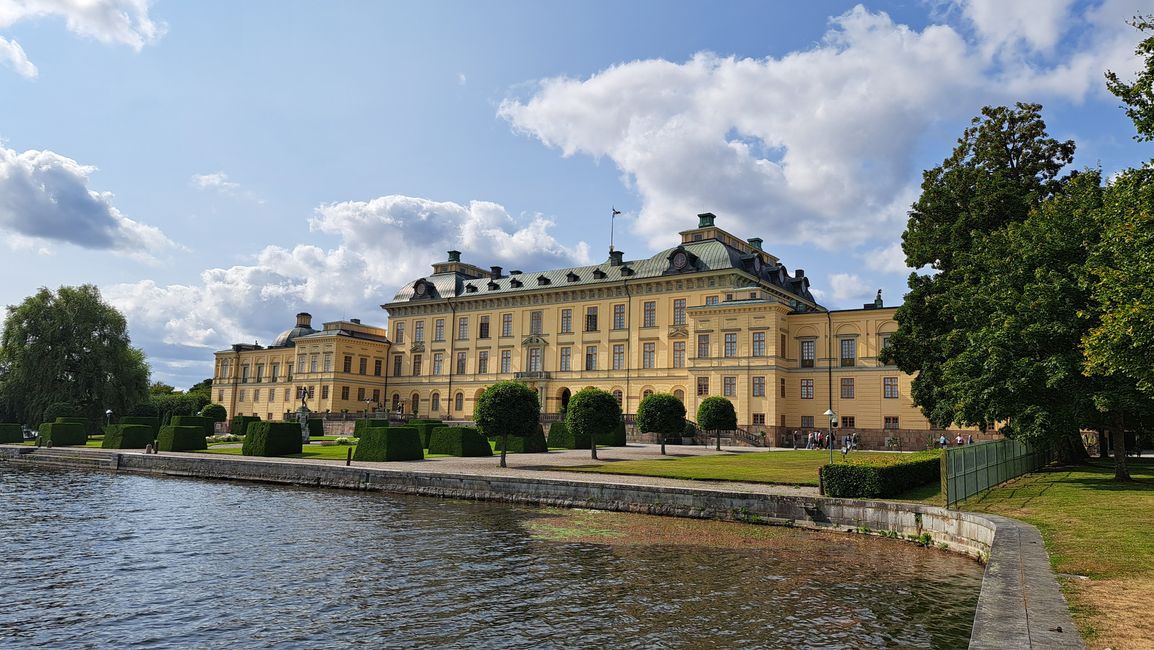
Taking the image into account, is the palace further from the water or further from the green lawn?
the water

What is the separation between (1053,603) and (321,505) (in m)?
18.8

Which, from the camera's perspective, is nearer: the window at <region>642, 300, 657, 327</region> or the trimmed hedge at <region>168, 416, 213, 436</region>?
the trimmed hedge at <region>168, 416, 213, 436</region>

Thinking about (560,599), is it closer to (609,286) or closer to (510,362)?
(609,286)

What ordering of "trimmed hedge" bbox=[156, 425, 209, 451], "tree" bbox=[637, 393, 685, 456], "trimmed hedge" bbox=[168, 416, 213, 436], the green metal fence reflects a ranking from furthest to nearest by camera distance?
"trimmed hedge" bbox=[168, 416, 213, 436] < "trimmed hedge" bbox=[156, 425, 209, 451] < "tree" bbox=[637, 393, 685, 456] < the green metal fence

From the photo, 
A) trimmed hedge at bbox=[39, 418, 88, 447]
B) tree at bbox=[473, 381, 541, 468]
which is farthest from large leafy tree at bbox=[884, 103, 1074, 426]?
trimmed hedge at bbox=[39, 418, 88, 447]

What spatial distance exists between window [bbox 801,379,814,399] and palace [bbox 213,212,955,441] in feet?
0.23

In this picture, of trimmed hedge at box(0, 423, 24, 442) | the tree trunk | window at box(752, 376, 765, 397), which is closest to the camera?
the tree trunk

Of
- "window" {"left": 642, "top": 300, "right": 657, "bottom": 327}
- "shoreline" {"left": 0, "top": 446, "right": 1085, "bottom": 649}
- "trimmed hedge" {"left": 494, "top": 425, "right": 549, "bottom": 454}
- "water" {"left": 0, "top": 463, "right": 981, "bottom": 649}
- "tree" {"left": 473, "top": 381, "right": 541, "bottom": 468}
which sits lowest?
"water" {"left": 0, "top": 463, "right": 981, "bottom": 649}

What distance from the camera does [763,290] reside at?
52594 millimetres

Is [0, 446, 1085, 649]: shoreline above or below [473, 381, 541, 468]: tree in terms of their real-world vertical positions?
below

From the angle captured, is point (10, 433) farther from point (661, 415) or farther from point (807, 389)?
point (807, 389)

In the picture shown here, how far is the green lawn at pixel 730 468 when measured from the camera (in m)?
23.2

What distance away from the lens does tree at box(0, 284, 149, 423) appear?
5212 cm

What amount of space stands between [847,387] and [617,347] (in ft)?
58.2
